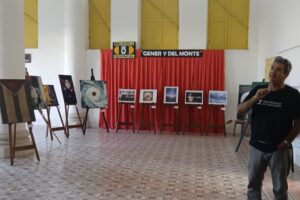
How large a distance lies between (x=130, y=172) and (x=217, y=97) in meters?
5.16

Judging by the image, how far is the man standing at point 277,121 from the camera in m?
2.77

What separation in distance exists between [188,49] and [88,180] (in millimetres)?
6436

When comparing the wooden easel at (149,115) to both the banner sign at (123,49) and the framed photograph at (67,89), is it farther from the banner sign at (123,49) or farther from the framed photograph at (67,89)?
the framed photograph at (67,89)

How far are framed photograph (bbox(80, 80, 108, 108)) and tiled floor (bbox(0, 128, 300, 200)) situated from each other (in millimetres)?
1592

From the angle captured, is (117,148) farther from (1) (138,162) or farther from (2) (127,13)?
(2) (127,13)

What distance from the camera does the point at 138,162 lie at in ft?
20.3

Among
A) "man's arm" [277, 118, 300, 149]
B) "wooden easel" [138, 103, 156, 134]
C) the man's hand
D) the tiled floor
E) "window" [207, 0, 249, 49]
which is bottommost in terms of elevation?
the tiled floor

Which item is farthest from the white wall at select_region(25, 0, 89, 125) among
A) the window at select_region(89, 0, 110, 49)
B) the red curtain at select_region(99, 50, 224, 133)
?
the red curtain at select_region(99, 50, 224, 133)

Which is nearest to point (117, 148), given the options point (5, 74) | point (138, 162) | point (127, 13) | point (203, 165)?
point (138, 162)

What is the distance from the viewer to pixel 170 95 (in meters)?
10.2

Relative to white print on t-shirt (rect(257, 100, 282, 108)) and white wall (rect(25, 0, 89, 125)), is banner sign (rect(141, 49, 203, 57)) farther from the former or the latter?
white print on t-shirt (rect(257, 100, 282, 108))

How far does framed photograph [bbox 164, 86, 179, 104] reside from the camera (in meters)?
10.1

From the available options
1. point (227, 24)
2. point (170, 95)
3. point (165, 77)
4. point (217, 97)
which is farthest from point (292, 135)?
point (227, 24)

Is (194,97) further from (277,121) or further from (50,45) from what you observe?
(277,121)
